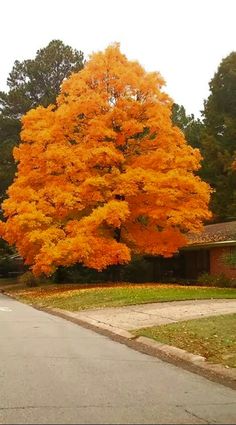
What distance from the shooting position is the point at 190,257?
38.1 metres

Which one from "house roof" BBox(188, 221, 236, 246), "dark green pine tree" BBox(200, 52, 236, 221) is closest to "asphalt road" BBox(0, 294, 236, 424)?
"house roof" BBox(188, 221, 236, 246)

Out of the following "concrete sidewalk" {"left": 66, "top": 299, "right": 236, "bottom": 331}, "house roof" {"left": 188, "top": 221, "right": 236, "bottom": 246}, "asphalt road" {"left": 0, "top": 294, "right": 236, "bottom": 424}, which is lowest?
"asphalt road" {"left": 0, "top": 294, "right": 236, "bottom": 424}

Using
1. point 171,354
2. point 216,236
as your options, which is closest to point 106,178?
point 216,236

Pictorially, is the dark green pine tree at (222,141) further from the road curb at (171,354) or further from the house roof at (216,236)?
the road curb at (171,354)

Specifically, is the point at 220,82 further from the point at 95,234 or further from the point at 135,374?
the point at 135,374

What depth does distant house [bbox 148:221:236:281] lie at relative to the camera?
1297 inches

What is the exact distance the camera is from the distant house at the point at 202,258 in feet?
108

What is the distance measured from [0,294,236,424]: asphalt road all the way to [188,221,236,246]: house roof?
21388mm

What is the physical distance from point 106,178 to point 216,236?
10387mm

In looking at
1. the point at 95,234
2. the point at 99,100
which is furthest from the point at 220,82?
Result: the point at 95,234

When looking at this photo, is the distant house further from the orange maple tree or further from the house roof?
the orange maple tree

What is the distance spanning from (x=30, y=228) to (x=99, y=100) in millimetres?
7568

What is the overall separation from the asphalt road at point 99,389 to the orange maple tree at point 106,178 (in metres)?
17.1

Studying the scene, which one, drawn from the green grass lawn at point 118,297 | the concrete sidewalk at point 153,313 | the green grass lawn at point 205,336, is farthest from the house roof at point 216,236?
the green grass lawn at point 205,336
